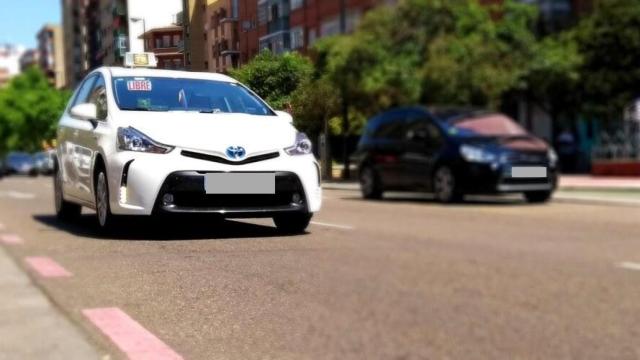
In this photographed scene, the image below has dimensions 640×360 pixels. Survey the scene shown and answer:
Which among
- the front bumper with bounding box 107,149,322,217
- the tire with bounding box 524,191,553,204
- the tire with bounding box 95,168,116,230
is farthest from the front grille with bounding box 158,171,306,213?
the tire with bounding box 524,191,553,204

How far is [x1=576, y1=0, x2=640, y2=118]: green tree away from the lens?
38531mm

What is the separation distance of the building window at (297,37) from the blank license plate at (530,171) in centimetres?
190

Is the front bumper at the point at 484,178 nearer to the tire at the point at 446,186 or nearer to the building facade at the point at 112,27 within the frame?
the tire at the point at 446,186

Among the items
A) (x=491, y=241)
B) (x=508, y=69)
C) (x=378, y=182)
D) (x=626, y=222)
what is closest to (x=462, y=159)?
(x=491, y=241)

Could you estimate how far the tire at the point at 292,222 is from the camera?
1.76m

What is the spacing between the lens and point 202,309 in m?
1.75

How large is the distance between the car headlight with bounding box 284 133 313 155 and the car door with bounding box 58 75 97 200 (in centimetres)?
37

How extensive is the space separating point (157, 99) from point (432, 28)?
3674 cm

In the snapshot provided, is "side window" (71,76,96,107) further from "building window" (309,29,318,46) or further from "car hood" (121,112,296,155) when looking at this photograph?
"building window" (309,29,318,46)

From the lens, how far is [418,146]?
4.95m

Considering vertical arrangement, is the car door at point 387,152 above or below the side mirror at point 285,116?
below

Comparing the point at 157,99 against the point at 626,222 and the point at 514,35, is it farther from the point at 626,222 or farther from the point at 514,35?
the point at 514,35

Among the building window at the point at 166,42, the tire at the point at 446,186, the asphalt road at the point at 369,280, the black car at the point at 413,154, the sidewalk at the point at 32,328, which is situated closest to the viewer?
the building window at the point at 166,42

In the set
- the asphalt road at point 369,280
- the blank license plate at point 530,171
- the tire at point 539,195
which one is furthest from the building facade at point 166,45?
the tire at point 539,195
